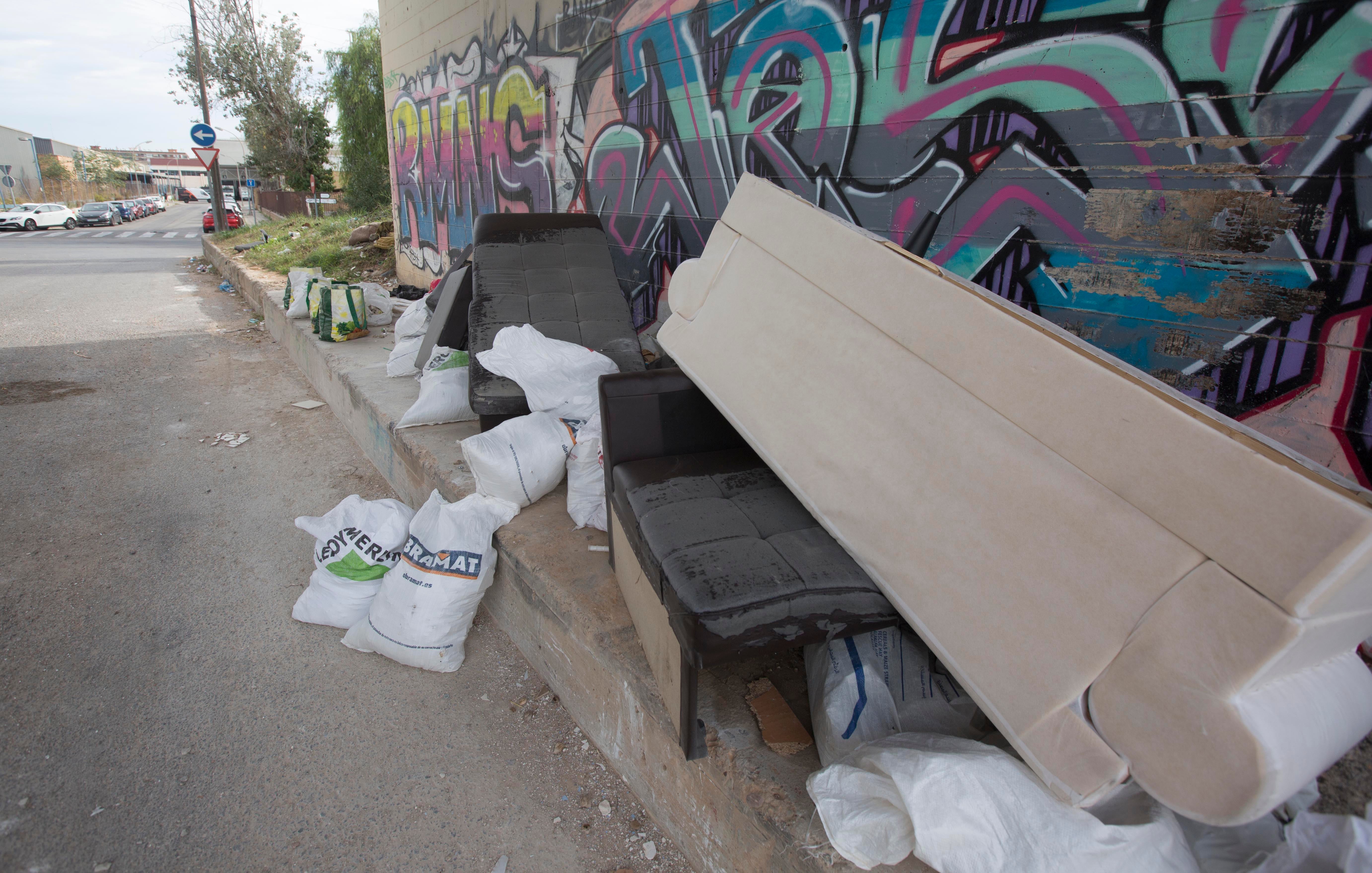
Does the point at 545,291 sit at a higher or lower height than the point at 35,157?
lower

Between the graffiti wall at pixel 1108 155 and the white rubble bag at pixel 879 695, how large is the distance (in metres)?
0.75

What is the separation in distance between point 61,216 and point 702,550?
33078 millimetres

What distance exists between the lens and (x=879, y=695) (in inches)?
58.1

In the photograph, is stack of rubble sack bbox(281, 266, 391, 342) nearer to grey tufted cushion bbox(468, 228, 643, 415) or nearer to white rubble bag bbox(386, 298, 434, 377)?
white rubble bag bbox(386, 298, 434, 377)

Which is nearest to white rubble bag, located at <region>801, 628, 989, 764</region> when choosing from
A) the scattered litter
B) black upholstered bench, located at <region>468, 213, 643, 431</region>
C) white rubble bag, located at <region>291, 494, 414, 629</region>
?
the scattered litter

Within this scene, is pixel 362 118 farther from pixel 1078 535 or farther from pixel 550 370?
pixel 1078 535

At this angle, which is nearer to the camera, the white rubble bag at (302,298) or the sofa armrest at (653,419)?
the sofa armrest at (653,419)

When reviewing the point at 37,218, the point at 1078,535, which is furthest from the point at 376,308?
the point at 37,218

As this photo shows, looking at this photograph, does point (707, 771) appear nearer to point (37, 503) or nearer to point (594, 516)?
point (594, 516)

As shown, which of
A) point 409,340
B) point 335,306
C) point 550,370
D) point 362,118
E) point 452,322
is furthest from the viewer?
point 362,118

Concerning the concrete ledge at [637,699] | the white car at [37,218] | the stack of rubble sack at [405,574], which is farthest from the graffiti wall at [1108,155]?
the white car at [37,218]

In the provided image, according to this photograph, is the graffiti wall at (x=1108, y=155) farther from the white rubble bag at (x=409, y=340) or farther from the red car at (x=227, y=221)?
the red car at (x=227, y=221)

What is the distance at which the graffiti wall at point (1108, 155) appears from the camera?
162 cm

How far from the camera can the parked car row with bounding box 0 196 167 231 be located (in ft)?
74.1
